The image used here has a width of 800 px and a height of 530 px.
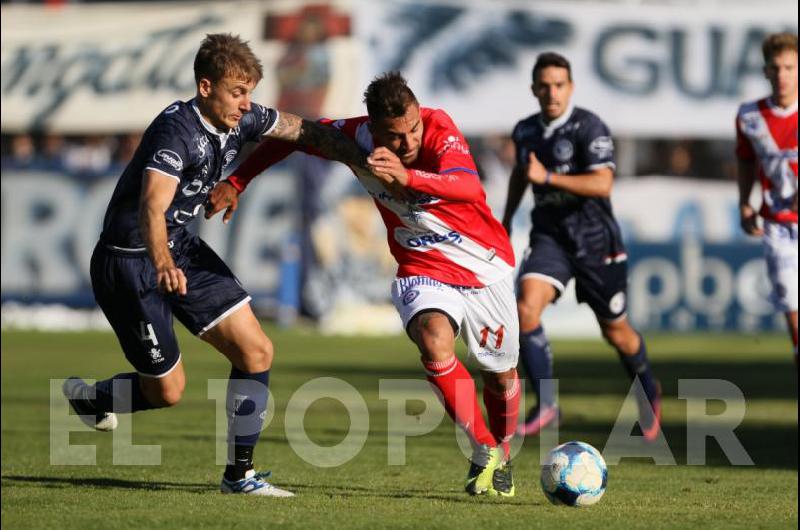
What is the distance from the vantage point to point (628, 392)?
47.5ft

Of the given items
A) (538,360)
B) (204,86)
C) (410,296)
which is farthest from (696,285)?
(204,86)

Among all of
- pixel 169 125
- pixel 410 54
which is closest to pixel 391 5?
pixel 410 54

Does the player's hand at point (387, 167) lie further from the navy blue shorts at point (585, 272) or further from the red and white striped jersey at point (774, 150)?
the red and white striped jersey at point (774, 150)

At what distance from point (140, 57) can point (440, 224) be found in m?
21.0

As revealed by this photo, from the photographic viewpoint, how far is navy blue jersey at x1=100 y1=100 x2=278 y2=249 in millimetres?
7223

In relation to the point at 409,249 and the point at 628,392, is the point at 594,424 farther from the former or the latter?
the point at 409,249

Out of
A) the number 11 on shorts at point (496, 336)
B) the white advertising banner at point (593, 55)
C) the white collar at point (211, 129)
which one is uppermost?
the white advertising banner at point (593, 55)

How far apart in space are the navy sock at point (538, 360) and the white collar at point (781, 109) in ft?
7.98

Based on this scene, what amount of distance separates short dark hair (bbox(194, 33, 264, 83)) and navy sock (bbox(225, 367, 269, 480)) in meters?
1.71

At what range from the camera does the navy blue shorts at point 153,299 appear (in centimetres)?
775

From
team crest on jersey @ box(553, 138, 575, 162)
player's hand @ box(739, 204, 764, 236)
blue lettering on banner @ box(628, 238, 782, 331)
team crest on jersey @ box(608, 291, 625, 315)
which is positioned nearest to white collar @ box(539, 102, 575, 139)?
team crest on jersey @ box(553, 138, 575, 162)

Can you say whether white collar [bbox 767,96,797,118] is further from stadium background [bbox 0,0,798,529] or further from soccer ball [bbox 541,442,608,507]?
stadium background [bbox 0,0,798,529]

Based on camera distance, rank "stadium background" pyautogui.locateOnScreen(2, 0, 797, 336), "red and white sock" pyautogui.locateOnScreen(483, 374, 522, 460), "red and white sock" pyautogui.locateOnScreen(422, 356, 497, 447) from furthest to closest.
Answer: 1. "stadium background" pyautogui.locateOnScreen(2, 0, 797, 336)
2. "red and white sock" pyautogui.locateOnScreen(483, 374, 522, 460)
3. "red and white sock" pyautogui.locateOnScreen(422, 356, 497, 447)

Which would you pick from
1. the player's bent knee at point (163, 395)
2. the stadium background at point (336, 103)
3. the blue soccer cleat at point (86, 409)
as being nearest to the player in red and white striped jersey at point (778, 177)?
the player's bent knee at point (163, 395)
